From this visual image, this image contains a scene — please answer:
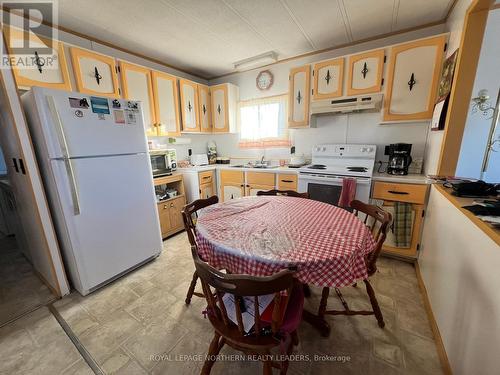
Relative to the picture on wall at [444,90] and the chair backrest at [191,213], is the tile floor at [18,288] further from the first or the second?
the picture on wall at [444,90]

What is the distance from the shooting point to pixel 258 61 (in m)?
2.98

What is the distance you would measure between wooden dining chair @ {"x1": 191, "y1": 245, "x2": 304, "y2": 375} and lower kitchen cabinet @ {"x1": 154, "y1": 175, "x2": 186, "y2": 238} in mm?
1945

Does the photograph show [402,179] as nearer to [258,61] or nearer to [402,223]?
[402,223]

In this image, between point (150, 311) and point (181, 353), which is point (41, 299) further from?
point (181, 353)

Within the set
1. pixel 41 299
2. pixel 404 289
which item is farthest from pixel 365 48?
pixel 41 299

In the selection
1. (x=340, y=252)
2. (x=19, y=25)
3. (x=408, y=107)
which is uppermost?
(x=19, y=25)

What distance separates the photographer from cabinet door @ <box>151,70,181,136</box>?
275 cm

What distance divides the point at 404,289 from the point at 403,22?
2.68 meters

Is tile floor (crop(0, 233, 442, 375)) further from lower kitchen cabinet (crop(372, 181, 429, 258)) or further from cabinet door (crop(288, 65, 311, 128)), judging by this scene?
cabinet door (crop(288, 65, 311, 128))

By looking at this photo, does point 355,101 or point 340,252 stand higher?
point 355,101

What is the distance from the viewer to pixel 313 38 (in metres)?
2.47

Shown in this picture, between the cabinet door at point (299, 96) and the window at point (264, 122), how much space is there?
379 mm

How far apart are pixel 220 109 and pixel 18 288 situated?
10.6 ft

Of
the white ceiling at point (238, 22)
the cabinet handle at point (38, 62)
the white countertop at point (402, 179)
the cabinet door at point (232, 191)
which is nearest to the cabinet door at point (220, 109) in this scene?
the white ceiling at point (238, 22)
